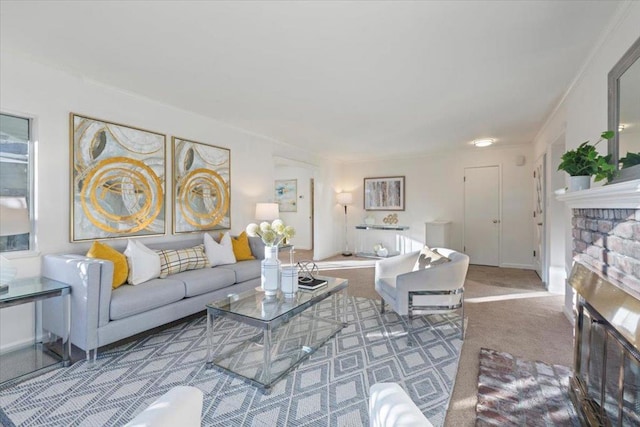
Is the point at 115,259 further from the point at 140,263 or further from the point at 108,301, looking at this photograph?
the point at 108,301

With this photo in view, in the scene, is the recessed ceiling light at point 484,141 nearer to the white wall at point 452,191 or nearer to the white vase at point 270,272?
the white wall at point 452,191

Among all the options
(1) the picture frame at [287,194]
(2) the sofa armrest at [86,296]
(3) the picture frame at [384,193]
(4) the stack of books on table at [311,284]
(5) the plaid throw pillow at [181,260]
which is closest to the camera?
(2) the sofa armrest at [86,296]

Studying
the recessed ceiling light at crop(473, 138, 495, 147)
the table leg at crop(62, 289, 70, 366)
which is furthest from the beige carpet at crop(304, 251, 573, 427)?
the table leg at crop(62, 289, 70, 366)

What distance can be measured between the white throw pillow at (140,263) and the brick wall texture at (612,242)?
3.33 meters

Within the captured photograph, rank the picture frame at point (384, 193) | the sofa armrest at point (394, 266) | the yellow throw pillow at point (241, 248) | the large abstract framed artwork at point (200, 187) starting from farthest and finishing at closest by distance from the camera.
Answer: the picture frame at point (384, 193) < the yellow throw pillow at point (241, 248) < the large abstract framed artwork at point (200, 187) < the sofa armrest at point (394, 266)

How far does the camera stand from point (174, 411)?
2.78 feet

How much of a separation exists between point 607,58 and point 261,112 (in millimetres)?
3219

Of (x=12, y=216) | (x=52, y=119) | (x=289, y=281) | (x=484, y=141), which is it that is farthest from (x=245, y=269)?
(x=484, y=141)

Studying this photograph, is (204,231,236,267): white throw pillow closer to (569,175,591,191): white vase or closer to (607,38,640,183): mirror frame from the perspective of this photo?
(569,175,591,191): white vase

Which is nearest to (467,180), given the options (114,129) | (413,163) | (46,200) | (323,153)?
(413,163)

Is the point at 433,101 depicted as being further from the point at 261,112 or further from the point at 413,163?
the point at 413,163

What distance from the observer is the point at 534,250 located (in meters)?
5.54

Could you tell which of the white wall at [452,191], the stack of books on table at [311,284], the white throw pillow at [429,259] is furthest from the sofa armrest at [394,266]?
the white wall at [452,191]

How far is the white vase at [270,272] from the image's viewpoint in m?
2.56
